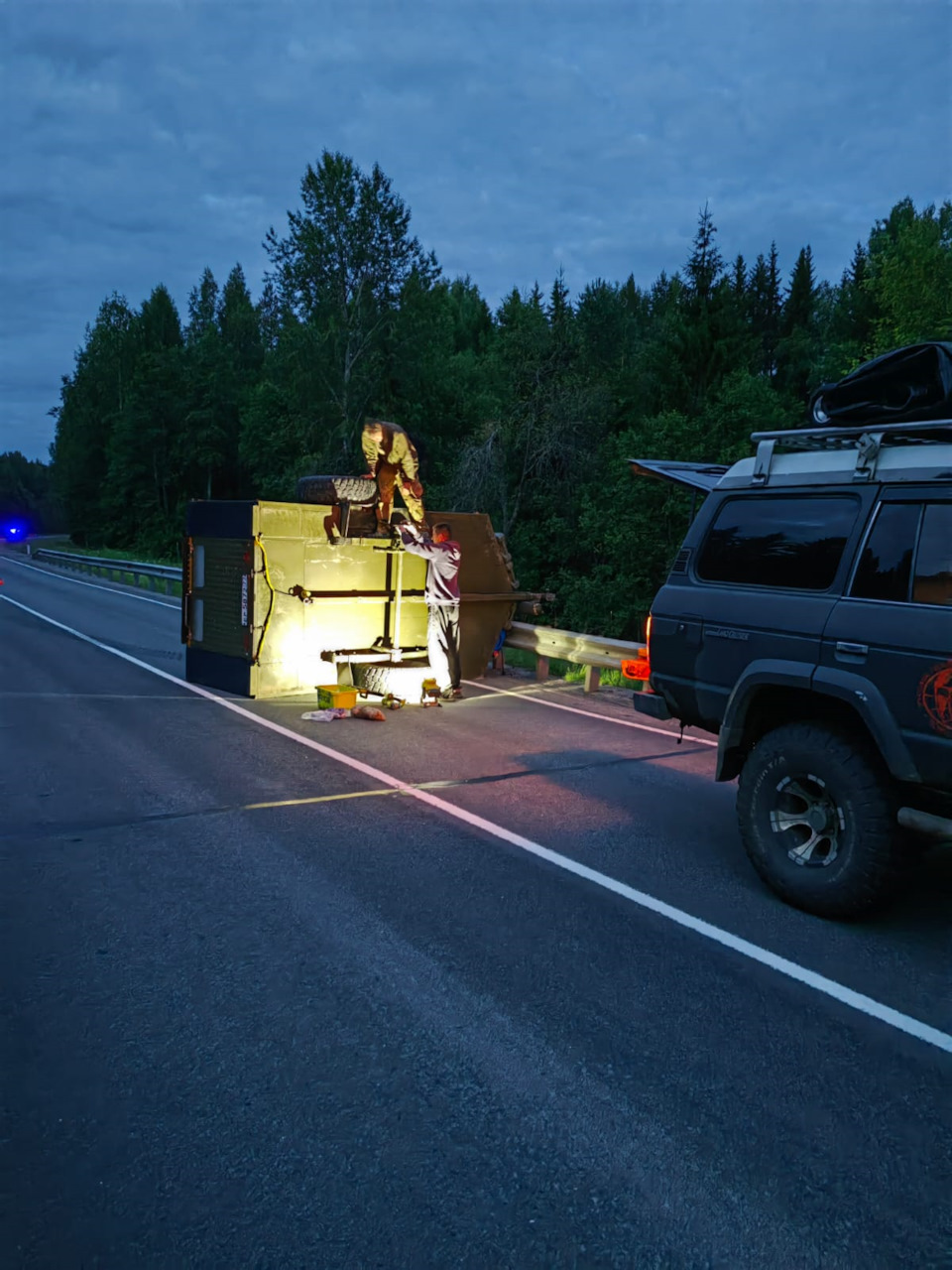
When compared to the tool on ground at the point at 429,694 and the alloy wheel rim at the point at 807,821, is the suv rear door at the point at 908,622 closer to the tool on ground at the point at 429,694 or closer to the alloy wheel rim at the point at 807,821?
the alloy wheel rim at the point at 807,821

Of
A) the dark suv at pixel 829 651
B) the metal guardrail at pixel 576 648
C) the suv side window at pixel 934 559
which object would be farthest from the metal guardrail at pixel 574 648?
the suv side window at pixel 934 559

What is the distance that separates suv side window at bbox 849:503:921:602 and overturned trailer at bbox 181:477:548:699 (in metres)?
6.45

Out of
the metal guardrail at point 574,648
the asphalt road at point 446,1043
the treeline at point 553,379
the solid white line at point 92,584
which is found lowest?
the asphalt road at point 446,1043

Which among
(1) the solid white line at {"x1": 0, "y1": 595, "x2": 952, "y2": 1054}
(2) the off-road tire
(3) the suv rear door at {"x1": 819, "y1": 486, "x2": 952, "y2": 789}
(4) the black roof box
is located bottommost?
(1) the solid white line at {"x1": 0, "y1": 595, "x2": 952, "y2": 1054}

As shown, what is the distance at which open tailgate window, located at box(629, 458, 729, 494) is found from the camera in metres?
6.17

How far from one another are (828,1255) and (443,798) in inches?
172

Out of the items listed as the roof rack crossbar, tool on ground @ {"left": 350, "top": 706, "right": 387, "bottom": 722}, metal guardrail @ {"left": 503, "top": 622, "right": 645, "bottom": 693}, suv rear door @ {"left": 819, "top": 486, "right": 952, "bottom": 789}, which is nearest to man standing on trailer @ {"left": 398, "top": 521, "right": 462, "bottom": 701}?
tool on ground @ {"left": 350, "top": 706, "right": 387, "bottom": 722}

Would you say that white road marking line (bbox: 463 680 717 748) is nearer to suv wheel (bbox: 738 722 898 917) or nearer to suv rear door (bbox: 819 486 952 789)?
suv wheel (bbox: 738 722 898 917)

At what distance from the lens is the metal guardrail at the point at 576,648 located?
35.0ft

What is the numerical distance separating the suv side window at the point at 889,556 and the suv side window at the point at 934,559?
0.05 metres

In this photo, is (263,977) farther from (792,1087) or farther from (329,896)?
(792,1087)

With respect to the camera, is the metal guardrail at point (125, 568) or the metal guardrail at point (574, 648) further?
the metal guardrail at point (125, 568)

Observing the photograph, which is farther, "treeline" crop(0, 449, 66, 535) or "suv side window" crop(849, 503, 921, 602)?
"treeline" crop(0, 449, 66, 535)

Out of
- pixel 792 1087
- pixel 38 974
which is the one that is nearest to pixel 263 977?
pixel 38 974
